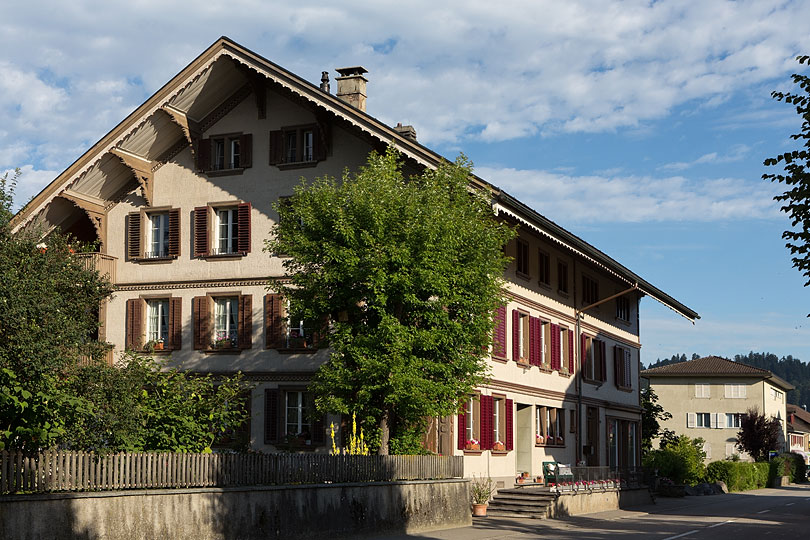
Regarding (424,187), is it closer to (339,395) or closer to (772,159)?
(339,395)

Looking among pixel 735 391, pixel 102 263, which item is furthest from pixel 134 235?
pixel 735 391

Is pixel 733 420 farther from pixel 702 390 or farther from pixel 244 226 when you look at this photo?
pixel 244 226

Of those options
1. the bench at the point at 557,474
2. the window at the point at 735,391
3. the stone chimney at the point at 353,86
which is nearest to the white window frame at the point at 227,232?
the stone chimney at the point at 353,86

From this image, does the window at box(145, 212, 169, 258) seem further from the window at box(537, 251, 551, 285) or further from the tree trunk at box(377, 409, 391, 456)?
the window at box(537, 251, 551, 285)

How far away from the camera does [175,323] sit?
33.4 meters

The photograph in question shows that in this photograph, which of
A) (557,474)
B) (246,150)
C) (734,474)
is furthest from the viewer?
(734,474)

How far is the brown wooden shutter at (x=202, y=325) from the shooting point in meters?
32.9

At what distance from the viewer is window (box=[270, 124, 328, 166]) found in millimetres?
32156

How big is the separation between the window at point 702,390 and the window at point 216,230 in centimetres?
6288

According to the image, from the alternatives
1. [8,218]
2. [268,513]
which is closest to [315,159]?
[8,218]

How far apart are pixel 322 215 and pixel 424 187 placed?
265cm

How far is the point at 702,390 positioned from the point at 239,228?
208ft

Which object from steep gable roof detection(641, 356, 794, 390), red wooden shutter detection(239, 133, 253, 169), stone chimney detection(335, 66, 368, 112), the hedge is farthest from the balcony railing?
steep gable roof detection(641, 356, 794, 390)

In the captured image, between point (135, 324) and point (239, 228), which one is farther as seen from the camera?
point (135, 324)
